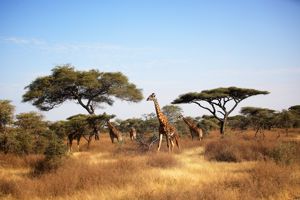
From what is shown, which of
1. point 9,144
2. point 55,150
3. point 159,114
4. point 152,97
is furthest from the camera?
point 152,97

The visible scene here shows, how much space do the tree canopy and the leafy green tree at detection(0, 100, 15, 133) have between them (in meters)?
12.9

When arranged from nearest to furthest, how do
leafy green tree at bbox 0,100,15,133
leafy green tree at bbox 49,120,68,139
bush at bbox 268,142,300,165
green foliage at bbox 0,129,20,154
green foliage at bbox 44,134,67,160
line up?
green foliage at bbox 44,134,67,160 < bush at bbox 268,142,300,165 < green foliage at bbox 0,129,20,154 < leafy green tree at bbox 0,100,15,133 < leafy green tree at bbox 49,120,68,139

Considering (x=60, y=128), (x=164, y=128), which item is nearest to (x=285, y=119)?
(x=164, y=128)

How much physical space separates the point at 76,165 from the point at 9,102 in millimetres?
7547

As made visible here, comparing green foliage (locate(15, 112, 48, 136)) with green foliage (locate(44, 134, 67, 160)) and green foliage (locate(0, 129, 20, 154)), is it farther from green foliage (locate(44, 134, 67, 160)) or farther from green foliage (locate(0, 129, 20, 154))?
green foliage (locate(44, 134, 67, 160))

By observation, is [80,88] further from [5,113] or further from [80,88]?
[5,113]

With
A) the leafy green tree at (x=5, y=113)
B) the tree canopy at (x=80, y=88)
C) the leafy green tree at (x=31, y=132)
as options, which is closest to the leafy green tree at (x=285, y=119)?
the tree canopy at (x=80, y=88)

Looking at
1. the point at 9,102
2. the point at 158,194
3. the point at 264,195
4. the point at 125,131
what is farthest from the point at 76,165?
the point at 125,131

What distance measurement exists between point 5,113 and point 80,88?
1493 cm

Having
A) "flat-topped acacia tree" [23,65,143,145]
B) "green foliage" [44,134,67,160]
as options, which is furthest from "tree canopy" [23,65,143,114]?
"green foliage" [44,134,67,160]

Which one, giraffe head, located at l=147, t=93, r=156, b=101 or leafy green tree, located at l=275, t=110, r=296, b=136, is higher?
giraffe head, located at l=147, t=93, r=156, b=101

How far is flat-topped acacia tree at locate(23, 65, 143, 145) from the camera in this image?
28.9 metres

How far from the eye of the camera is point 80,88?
98.6 feet

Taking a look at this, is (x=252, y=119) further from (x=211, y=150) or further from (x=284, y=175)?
(x=284, y=175)
